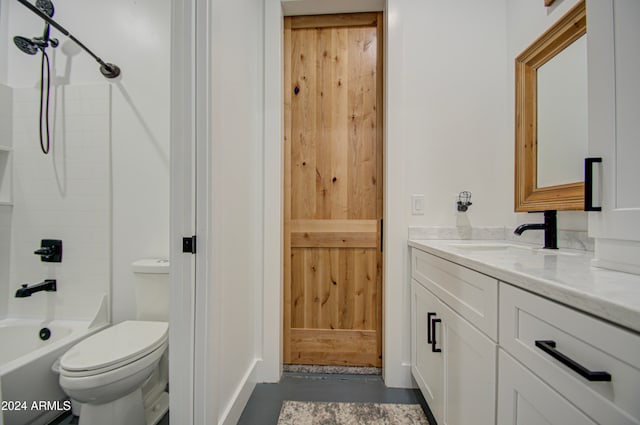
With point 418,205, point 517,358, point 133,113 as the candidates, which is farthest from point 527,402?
point 133,113

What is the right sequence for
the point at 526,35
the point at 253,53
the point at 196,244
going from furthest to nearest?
the point at 253,53
the point at 526,35
the point at 196,244

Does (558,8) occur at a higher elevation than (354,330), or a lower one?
higher

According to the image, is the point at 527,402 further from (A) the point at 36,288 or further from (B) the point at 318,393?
(A) the point at 36,288

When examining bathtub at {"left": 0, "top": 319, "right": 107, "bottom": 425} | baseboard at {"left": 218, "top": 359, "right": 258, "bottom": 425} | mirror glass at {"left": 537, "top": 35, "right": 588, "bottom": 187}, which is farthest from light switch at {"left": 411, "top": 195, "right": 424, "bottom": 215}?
bathtub at {"left": 0, "top": 319, "right": 107, "bottom": 425}

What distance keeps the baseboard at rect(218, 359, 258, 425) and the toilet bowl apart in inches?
16.5

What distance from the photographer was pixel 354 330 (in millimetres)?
1642

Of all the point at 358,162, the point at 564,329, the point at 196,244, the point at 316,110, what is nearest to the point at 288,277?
the point at 196,244

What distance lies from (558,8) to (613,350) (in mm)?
1593

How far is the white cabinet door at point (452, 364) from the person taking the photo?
75 centimetres

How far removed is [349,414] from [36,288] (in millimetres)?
2060

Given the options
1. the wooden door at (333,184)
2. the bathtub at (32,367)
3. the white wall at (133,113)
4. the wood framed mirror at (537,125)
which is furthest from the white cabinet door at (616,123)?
the bathtub at (32,367)

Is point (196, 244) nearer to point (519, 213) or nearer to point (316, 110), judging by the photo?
point (316, 110)

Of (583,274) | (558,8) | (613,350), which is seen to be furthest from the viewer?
(558,8)

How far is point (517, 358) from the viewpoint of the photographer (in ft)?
2.04
